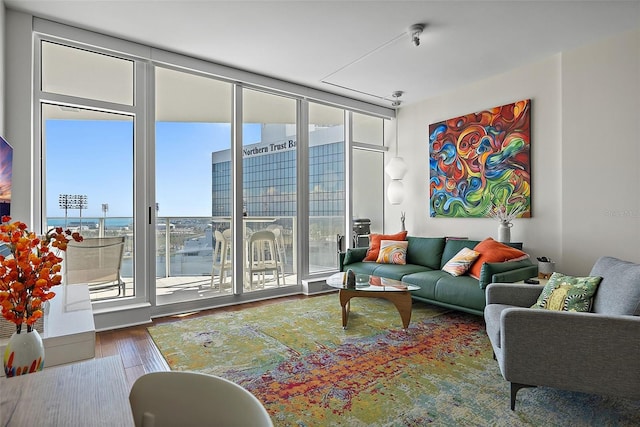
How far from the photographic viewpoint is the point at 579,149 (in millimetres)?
3641

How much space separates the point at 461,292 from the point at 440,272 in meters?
0.56

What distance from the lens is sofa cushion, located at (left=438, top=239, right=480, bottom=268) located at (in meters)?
4.13

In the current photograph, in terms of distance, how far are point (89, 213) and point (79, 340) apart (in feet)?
7.13

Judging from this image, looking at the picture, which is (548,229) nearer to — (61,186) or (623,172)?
(623,172)

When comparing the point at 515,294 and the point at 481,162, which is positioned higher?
the point at 481,162

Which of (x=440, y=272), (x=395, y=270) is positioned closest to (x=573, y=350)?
(x=440, y=272)

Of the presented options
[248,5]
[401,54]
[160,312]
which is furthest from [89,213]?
[401,54]

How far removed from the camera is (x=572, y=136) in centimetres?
369

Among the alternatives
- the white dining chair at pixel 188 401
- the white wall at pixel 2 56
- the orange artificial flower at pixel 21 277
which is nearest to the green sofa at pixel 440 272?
the white dining chair at pixel 188 401

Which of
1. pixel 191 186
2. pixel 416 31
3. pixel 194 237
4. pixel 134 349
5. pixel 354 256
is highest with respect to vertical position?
pixel 416 31

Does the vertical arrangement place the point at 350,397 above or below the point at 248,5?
below

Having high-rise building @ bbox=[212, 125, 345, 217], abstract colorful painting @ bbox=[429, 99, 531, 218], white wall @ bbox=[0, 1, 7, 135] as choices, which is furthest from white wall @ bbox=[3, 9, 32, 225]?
abstract colorful painting @ bbox=[429, 99, 531, 218]

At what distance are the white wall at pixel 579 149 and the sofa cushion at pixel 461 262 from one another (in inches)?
30.4

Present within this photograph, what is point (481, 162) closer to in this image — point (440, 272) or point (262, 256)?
point (440, 272)
